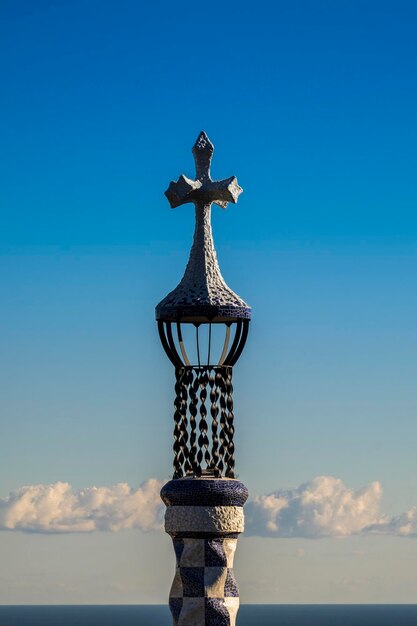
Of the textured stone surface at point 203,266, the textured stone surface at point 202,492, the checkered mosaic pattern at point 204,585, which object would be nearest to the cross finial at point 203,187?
the textured stone surface at point 203,266

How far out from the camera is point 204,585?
29.8 metres

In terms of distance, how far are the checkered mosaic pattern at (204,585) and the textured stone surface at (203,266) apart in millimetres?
4197

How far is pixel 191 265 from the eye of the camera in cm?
3139

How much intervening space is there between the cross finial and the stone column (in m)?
5.42

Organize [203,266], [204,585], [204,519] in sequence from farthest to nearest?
[203,266]
[204,519]
[204,585]

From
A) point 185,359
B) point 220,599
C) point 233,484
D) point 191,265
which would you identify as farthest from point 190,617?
point 191,265

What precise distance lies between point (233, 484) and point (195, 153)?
6.48 meters

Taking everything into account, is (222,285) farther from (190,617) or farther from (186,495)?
(190,617)

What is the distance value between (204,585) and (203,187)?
7.58 metres

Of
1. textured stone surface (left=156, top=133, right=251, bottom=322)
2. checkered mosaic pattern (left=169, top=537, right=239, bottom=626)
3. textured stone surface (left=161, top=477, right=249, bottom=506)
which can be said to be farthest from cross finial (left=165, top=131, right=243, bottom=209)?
checkered mosaic pattern (left=169, top=537, right=239, bottom=626)

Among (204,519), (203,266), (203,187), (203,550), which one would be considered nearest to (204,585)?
(203,550)

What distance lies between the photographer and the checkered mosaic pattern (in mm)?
29750

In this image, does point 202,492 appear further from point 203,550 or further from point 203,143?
point 203,143

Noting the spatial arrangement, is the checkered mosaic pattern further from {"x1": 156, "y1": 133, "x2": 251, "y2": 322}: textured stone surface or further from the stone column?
{"x1": 156, "y1": 133, "x2": 251, "y2": 322}: textured stone surface
